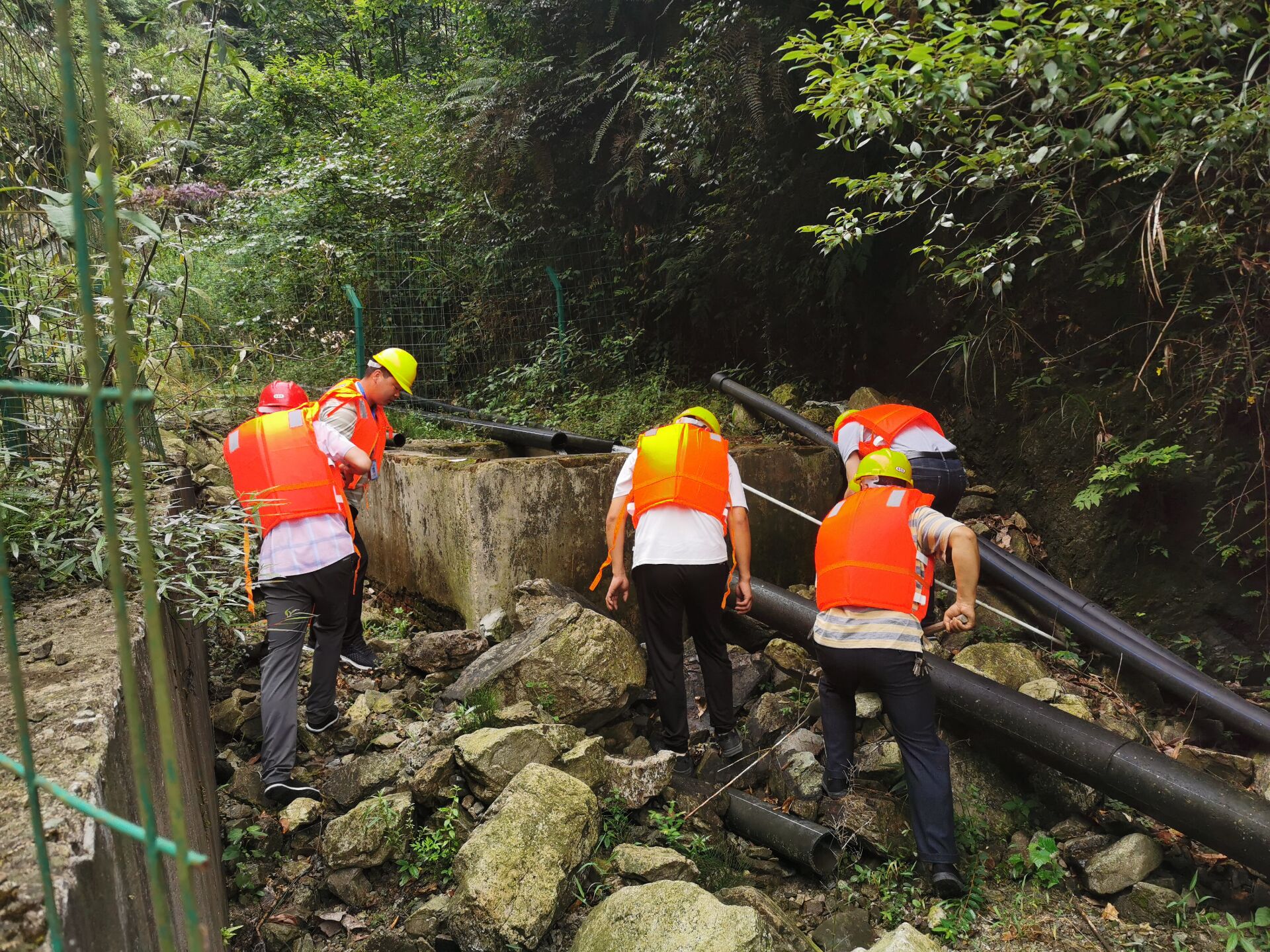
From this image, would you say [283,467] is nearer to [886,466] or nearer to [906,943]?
[886,466]

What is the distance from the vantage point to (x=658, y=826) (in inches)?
141

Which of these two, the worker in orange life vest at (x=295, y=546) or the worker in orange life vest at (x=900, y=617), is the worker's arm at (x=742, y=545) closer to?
the worker in orange life vest at (x=900, y=617)

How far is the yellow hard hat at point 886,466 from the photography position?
12.1 ft

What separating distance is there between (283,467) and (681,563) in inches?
73.0

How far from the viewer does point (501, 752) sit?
3404 millimetres

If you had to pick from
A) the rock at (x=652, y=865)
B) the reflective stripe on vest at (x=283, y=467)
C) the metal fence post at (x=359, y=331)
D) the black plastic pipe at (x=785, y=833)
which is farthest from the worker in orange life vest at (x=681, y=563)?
the metal fence post at (x=359, y=331)

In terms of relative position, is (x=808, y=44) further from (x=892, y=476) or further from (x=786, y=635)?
(x=786, y=635)

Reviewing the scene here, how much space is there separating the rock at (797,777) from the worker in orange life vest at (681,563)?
0.79ft

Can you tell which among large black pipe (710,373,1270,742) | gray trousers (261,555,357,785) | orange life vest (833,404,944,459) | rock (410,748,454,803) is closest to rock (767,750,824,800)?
rock (410,748,454,803)

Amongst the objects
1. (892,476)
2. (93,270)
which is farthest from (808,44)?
(93,270)

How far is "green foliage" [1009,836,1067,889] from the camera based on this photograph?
3342 mm

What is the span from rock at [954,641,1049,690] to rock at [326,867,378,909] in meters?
2.97

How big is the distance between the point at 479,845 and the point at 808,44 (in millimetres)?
3374

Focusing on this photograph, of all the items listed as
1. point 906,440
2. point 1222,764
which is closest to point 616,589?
point 906,440
